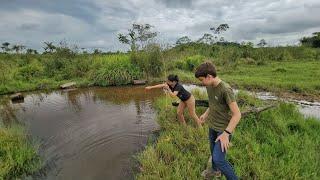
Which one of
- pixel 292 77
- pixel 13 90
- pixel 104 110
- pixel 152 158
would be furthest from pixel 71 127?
pixel 292 77

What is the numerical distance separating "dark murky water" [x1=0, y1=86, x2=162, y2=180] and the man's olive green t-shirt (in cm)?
201

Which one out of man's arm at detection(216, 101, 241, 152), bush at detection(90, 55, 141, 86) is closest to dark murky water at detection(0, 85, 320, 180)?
bush at detection(90, 55, 141, 86)

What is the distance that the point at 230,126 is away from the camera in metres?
3.31

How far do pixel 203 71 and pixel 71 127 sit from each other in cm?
569

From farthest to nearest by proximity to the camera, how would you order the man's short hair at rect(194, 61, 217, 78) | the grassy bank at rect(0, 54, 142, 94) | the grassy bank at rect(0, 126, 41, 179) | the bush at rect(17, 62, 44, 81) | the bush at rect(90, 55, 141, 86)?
the bush at rect(17, 62, 44, 81)
the grassy bank at rect(0, 54, 142, 94)
the bush at rect(90, 55, 141, 86)
the grassy bank at rect(0, 126, 41, 179)
the man's short hair at rect(194, 61, 217, 78)

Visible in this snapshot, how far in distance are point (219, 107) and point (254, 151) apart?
171cm

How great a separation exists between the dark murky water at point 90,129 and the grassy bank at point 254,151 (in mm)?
677

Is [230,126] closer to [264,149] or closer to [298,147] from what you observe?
[264,149]

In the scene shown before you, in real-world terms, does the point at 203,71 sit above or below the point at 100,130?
above

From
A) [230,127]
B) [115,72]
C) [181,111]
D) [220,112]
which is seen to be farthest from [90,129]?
[115,72]

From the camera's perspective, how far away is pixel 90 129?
7828 millimetres

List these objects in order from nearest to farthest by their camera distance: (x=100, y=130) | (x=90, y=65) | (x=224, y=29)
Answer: (x=100, y=130) → (x=90, y=65) → (x=224, y=29)

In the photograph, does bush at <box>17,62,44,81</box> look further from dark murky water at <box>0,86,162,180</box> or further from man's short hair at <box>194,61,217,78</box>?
man's short hair at <box>194,61,217,78</box>

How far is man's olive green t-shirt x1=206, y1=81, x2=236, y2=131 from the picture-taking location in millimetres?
3551
